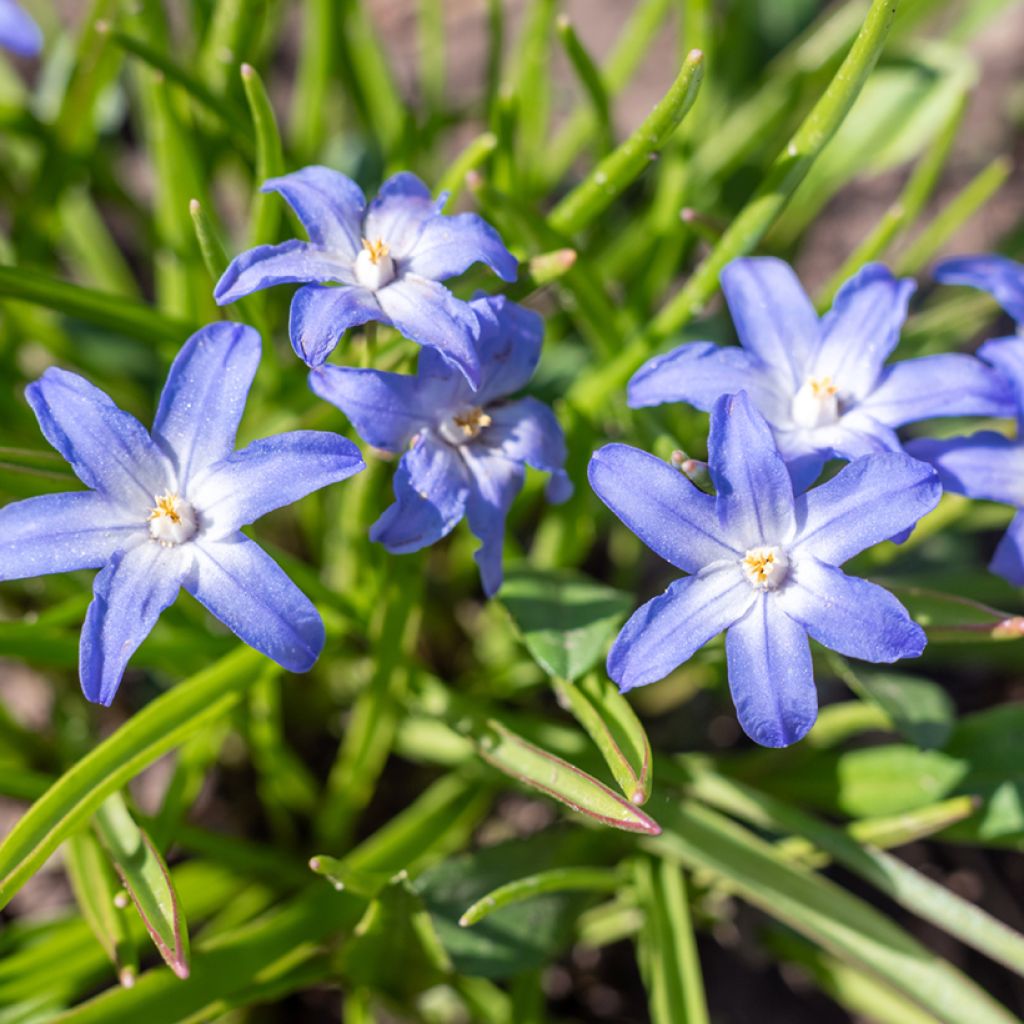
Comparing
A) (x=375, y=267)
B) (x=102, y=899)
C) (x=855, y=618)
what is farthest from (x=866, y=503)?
(x=102, y=899)

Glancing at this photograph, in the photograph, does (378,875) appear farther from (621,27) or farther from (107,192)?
(621,27)

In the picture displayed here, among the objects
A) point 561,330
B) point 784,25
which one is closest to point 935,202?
point 784,25

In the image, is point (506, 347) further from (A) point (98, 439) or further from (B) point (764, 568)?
(A) point (98, 439)

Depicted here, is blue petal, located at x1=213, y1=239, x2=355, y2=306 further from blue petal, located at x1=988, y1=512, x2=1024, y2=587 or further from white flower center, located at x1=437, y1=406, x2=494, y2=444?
blue petal, located at x1=988, y1=512, x2=1024, y2=587

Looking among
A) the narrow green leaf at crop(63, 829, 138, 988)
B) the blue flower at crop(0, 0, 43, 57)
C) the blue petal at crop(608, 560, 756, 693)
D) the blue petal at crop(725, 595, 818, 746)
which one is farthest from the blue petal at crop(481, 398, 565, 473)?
the blue flower at crop(0, 0, 43, 57)

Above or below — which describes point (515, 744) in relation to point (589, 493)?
below
